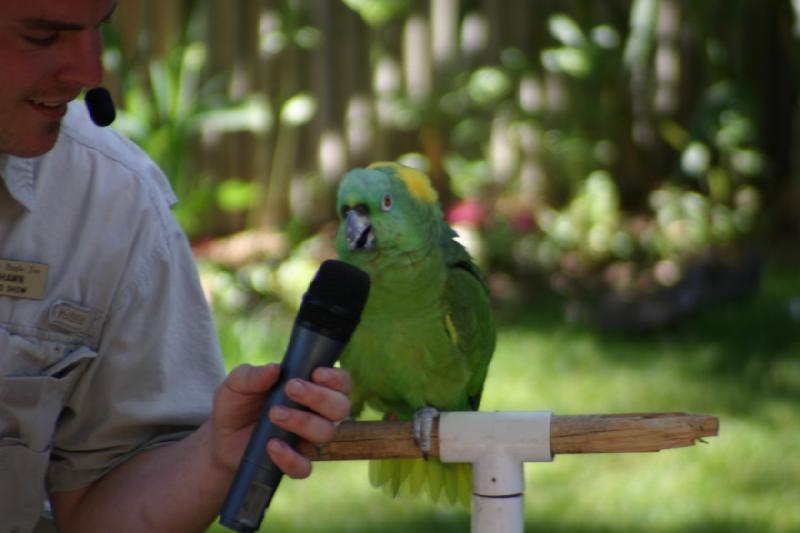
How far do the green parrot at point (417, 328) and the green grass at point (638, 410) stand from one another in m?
1.15

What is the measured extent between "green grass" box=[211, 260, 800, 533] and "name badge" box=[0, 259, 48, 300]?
1.55 meters

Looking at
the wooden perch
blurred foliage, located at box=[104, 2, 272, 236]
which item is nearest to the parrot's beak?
the wooden perch

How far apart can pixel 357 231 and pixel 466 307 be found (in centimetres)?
33

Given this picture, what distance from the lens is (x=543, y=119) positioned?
18.3ft

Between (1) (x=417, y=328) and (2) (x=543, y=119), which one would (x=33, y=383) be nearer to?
(1) (x=417, y=328)

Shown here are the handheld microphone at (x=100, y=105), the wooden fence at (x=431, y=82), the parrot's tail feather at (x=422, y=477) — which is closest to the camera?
the handheld microphone at (x=100, y=105)

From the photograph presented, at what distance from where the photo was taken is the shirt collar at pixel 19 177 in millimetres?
1675

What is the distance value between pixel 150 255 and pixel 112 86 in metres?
3.33

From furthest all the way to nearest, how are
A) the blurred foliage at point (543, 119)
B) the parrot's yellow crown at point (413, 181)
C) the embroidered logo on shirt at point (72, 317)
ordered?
1. the blurred foliage at point (543, 119)
2. the parrot's yellow crown at point (413, 181)
3. the embroidered logo on shirt at point (72, 317)

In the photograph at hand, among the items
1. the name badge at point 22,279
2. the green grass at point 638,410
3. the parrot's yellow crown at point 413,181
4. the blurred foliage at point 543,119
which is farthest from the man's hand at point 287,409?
the blurred foliage at point 543,119

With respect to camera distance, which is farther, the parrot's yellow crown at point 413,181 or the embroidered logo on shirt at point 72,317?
the parrot's yellow crown at point 413,181

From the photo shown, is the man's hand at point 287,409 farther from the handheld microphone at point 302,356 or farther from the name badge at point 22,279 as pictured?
the name badge at point 22,279

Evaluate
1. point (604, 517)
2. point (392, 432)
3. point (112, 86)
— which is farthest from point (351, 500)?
point (112, 86)

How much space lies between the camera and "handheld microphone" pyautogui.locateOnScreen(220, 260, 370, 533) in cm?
131
